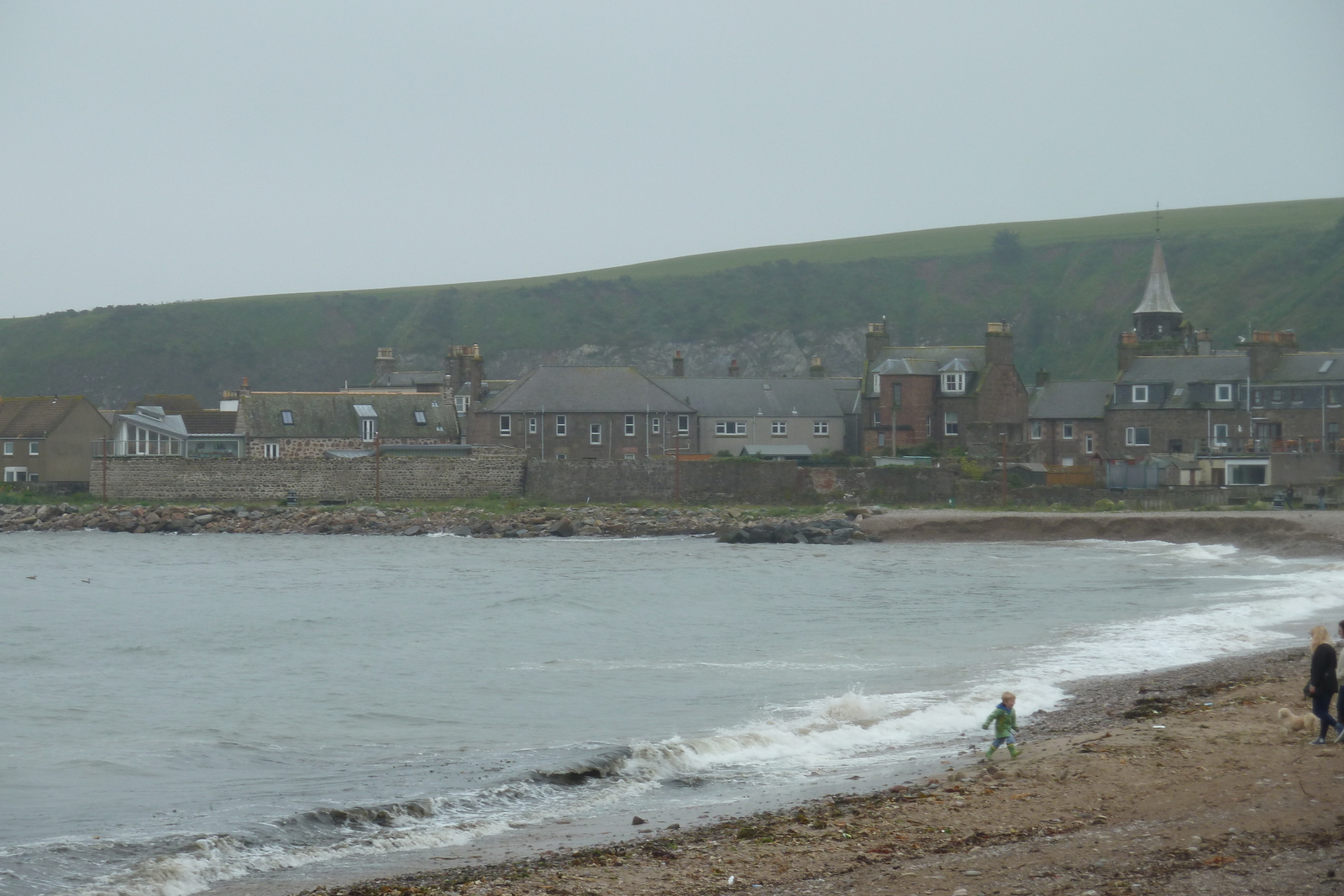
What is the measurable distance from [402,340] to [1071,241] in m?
75.0

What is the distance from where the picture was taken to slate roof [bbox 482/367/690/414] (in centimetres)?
6775

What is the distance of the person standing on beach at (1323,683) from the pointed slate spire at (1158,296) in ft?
229

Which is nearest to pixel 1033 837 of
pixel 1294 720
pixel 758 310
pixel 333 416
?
pixel 1294 720

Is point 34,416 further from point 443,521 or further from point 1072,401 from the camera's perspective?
point 1072,401

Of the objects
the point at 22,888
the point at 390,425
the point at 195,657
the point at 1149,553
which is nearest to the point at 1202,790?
the point at 22,888

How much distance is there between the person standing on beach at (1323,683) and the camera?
12820 millimetres

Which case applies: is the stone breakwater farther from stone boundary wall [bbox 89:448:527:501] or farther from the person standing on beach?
the person standing on beach

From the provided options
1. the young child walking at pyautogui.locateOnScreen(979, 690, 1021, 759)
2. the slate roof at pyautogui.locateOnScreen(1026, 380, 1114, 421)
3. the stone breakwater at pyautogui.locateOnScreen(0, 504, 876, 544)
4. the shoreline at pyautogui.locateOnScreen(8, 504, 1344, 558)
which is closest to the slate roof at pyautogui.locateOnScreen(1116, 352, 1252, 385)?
the slate roof at pyautogui.locateOnScreen(1026, 380, 1114, 421)

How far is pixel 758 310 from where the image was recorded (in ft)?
449

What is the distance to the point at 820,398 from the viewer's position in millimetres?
73125

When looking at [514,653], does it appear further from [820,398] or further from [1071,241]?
[1071,241]

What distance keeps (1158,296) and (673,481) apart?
3547 cm

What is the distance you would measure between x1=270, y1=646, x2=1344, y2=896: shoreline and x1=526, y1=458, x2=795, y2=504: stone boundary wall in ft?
153

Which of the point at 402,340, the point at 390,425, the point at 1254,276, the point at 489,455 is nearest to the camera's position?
the point at 489,455
